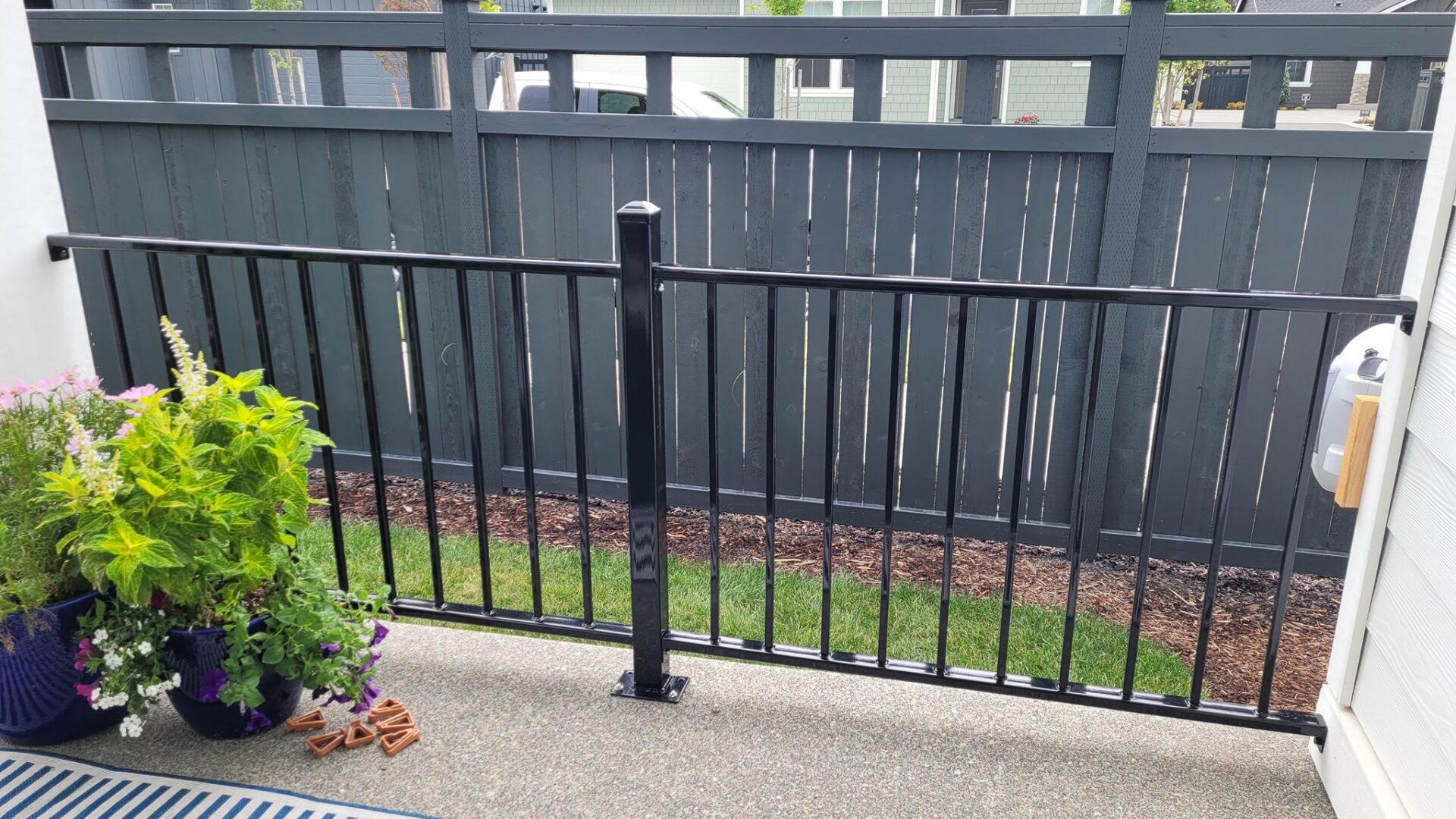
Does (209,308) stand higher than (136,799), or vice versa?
(209,308)

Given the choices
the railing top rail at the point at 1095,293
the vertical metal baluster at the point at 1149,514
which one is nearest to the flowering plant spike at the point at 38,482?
the railing top rail at the point at 1095,293

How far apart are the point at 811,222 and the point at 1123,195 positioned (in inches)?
39.5

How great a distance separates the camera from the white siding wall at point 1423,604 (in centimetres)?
150

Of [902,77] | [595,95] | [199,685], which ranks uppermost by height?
[902,77]

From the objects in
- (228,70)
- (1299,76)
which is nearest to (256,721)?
(228,70)

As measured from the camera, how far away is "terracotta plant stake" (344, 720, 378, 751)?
202 cm

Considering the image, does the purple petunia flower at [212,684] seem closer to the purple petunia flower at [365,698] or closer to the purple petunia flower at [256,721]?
the purple petunia flower at [256,721]

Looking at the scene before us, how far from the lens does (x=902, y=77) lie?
13984mm

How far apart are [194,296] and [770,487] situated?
289 cm

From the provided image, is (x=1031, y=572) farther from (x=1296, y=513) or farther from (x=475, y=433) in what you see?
(x=475, y=433)

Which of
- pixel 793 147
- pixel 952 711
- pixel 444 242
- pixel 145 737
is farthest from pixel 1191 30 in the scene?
pixel 145 737

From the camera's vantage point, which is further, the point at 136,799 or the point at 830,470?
the point at 830,470

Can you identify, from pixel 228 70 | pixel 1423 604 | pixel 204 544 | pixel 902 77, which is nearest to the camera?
pixel 1423 604

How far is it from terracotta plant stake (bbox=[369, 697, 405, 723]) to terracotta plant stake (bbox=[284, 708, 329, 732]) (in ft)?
0.32
